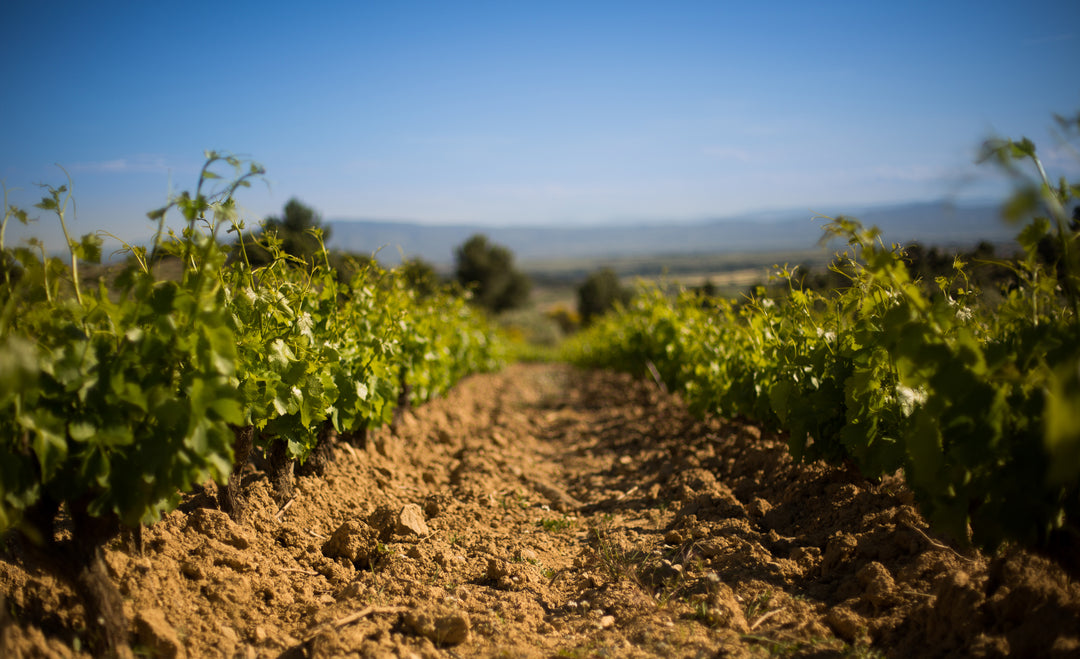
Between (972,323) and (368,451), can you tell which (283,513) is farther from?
(972,323)

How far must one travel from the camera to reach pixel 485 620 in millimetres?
2455

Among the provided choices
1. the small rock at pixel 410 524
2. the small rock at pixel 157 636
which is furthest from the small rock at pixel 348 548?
the small rock at pixel 157 636

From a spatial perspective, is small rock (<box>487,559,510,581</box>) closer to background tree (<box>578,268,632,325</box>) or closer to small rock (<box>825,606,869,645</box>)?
small rock (<box>825,606,869,645</box>)

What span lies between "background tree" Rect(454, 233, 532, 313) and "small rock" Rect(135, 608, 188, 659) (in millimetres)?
38975

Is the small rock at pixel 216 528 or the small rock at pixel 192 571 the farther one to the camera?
the small rock at pixel 216 528

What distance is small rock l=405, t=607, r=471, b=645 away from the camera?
2281mm

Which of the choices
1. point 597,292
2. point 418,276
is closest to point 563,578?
point 418,276

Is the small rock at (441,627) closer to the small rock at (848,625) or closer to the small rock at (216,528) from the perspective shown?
the small rock at (216,528)

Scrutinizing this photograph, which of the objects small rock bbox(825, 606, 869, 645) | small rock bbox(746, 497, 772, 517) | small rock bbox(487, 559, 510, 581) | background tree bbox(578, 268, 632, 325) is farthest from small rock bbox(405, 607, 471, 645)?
background tree bbox(578, 268, 632, 325)

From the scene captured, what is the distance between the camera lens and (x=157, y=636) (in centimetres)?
202

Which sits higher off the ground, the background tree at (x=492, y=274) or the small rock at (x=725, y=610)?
the background tree at (x=492, y=274)

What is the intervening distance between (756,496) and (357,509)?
2.58 metres

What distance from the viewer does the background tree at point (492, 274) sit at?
42812mm

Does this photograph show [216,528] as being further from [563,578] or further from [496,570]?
[563,578]
